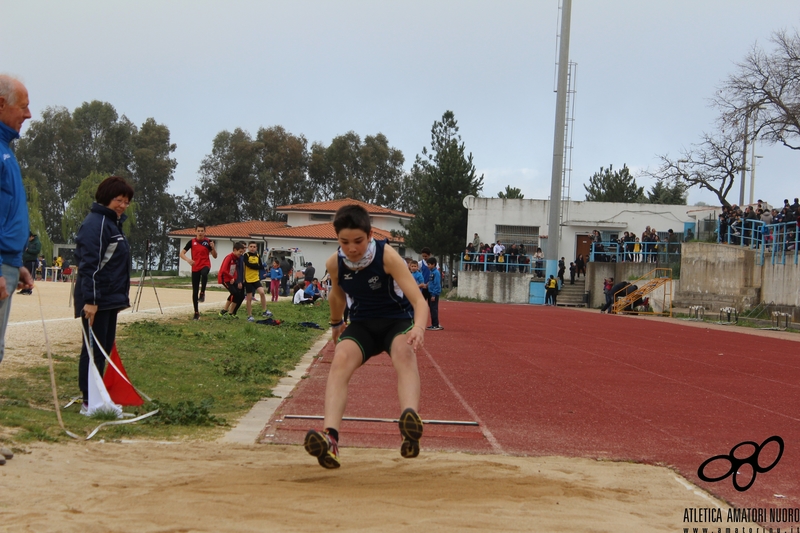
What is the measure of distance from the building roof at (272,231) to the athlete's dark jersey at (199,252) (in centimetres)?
4268

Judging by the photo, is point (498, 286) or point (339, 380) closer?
point (339, 380)

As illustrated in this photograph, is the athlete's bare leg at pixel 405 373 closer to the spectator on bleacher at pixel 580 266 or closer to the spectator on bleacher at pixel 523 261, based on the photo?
the spectator on bleacher at pixel 523 261

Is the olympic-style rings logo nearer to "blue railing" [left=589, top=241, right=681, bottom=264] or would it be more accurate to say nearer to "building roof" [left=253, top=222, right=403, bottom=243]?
"blue railing" [left=589, top=241, right=681, bottom=264]

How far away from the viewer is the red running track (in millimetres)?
5953

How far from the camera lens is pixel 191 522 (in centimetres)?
369

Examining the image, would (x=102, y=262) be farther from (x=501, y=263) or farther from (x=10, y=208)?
(x=501, y=263)

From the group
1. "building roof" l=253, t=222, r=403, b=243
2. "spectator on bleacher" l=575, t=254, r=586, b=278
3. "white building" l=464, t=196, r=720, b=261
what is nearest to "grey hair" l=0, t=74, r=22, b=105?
"spectator on bleacher" l=575, t=254, r=586, b=278

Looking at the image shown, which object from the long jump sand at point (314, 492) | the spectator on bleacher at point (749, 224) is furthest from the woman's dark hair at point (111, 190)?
the spectator on bleacher at point (749, 224)

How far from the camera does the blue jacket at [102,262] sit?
255 inches

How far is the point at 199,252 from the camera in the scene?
52.1ft

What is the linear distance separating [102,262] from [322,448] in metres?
3.04

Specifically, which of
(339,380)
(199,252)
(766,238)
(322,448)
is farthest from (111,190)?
(766,238)

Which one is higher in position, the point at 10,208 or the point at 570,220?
the point at 570,220

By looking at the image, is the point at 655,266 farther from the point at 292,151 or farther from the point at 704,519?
the point at 292,151
